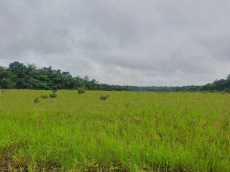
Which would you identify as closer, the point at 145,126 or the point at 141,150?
the point at 141,150

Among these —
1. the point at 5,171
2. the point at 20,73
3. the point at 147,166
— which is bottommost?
the point at 5,171

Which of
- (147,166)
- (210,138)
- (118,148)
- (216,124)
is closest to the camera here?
(147,166)

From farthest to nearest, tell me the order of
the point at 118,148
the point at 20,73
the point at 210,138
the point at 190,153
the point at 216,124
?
the point at 20,73, the point at 216,124, the point at 210,138, the point at 118,148, the point at 190,153

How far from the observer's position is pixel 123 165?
7.54 ft

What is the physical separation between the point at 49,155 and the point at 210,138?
376 centimetres

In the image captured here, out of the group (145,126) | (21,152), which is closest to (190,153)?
(145,126)

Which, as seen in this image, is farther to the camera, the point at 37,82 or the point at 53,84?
the point at 53,84

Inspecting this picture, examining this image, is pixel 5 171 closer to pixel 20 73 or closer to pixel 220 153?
pixel 220 153

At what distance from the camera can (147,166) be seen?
7.37 ft

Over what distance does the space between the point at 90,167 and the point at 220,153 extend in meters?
2.51

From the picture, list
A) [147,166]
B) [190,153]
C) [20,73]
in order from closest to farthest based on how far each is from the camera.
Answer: [147,166], [190,153], [20,73]

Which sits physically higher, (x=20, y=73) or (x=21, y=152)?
(x=20, y=73)

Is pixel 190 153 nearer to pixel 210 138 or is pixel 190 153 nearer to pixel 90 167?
pixel 210 138

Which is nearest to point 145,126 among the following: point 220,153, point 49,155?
point 220,153
